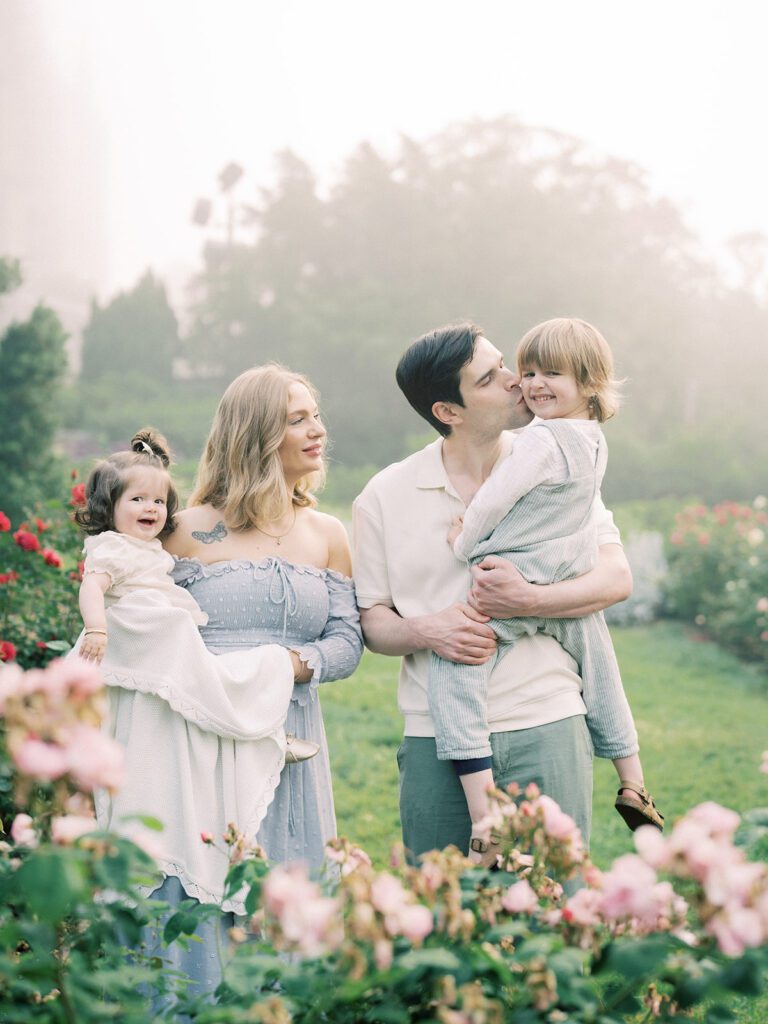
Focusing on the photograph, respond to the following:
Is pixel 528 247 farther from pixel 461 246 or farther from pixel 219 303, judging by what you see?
pixel 219 303

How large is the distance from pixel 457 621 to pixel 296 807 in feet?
2.08

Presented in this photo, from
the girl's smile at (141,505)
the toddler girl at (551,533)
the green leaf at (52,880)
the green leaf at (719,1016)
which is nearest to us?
the green leaf at (52,880)

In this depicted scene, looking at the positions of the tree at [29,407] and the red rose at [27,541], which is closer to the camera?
the red rose at [27,541]

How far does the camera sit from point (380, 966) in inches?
A: 40.4

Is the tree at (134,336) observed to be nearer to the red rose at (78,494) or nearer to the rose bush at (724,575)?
the rose bush at (724,575)

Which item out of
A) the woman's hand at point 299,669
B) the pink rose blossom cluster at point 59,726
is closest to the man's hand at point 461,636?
the woman's hand at point 299,669

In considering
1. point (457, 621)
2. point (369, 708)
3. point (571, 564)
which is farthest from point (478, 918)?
point (369, 708)

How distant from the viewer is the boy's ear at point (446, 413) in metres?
2.47

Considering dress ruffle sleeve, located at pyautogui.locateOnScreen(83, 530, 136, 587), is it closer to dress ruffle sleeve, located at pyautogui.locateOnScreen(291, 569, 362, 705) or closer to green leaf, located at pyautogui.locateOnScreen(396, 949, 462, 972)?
dress ruffle sleeve, located at pyautogui.locateOnScreen(291, 569, 362, 705)

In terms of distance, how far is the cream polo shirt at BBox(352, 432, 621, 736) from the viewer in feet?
7.66

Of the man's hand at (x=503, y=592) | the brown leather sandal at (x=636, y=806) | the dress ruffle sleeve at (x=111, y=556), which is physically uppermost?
the dress ruffle sleeve at (x=111, y=556)

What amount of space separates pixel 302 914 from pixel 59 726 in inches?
11.7

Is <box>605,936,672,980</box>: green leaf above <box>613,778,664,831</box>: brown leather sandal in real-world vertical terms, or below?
above

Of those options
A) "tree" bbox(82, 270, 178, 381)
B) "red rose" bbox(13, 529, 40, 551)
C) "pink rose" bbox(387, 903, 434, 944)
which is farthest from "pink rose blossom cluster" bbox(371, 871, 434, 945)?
"tree" bbox(82, 270, 178, 381)
